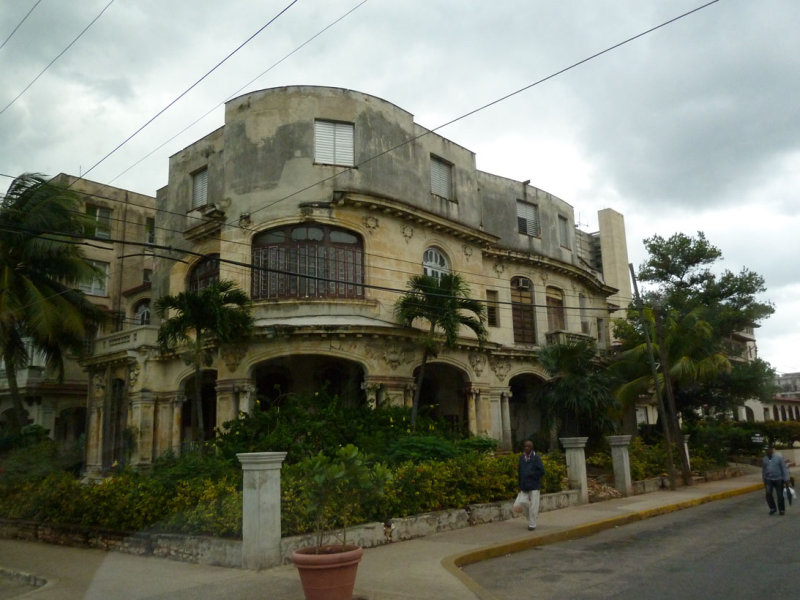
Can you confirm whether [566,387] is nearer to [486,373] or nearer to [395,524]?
[486,373]

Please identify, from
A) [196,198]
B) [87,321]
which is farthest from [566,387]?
[87,321]

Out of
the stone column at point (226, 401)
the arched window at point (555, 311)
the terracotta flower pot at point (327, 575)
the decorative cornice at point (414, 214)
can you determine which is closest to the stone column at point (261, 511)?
the terracotta flower pot at point (327, 575)

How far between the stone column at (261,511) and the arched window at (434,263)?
12.8 metres

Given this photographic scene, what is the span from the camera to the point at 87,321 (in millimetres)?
25984

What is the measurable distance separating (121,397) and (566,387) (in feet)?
50.9

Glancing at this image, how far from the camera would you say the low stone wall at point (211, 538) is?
10.0 meters

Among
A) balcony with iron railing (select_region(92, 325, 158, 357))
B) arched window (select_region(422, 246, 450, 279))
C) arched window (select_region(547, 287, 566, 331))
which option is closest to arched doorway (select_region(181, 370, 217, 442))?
balcony with iron railing (select_region(92, 325, 158, 357))

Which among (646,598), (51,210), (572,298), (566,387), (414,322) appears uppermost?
(51,210)

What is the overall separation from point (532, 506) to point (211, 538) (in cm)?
579

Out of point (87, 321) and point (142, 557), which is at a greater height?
point (87, 321)

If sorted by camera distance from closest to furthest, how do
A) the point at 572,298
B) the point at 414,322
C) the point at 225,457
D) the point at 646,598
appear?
the point at 646,598 → the point at 225,457 → the point at 414,322 → the point at 572,298

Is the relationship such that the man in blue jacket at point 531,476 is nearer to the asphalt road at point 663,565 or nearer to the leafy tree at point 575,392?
the asphalt road at point 663,565

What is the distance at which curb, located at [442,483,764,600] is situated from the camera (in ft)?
28.1

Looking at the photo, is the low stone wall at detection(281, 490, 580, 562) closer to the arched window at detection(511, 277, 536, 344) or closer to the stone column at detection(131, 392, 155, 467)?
the arched window at detection(511, 277, 536, 344)
